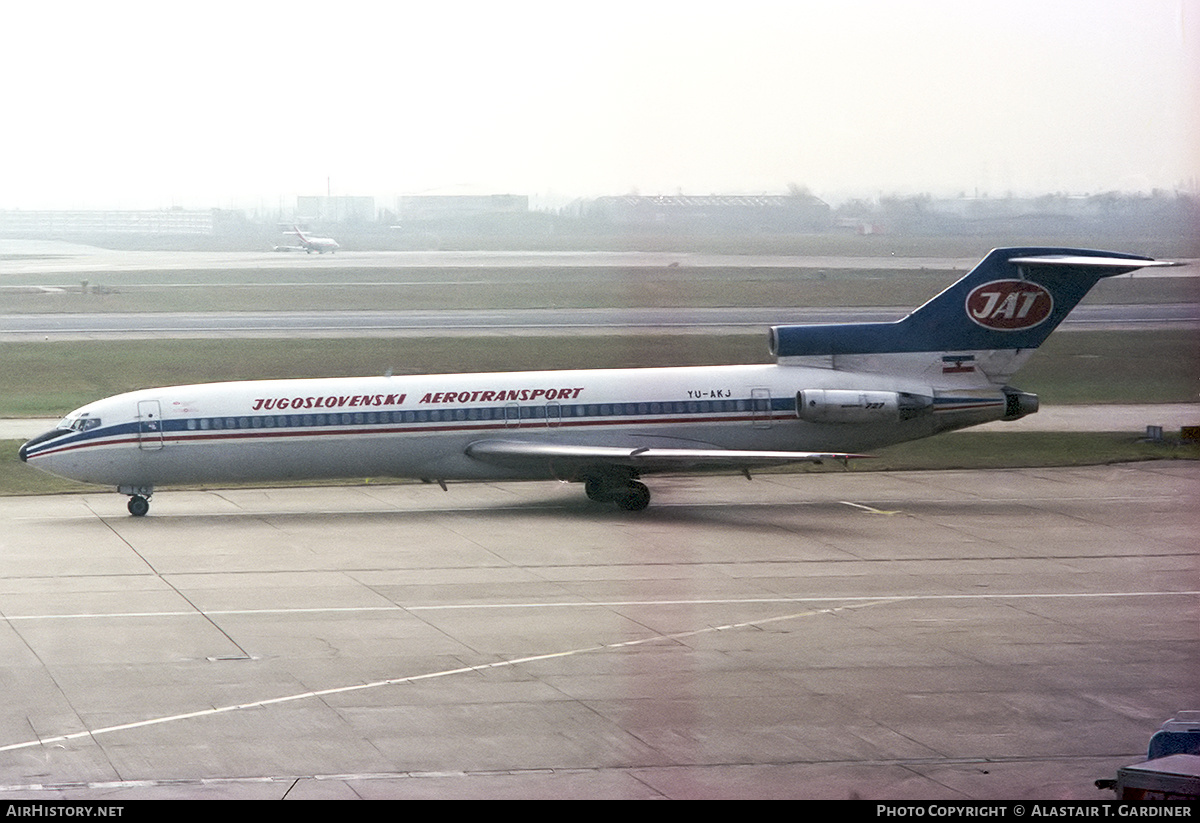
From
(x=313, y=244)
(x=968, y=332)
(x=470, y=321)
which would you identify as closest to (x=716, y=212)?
(x=968, y=332)

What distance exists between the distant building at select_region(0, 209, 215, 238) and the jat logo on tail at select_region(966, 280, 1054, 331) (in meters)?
49.0

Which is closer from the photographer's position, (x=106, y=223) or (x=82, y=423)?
(x=82, y=423)

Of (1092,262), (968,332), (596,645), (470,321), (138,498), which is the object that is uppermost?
(1092,262)

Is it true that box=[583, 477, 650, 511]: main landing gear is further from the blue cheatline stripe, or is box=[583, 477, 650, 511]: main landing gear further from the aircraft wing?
the blue cheatline stripe

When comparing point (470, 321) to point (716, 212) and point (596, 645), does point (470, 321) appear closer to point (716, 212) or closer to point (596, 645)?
point (716, 212)

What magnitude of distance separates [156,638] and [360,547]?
24.0 ft

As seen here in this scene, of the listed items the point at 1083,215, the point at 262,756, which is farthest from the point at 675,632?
the point at 1083,215

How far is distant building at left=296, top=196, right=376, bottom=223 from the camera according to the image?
62625mm

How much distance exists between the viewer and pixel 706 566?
25.3 meters

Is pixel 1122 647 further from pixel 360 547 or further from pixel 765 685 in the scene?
pixel 360 547

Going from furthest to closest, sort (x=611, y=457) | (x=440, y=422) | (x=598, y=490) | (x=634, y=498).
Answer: (x=598, y=490) < (x=440, y=422) < (x=634, y=498) < (x=611, y=457)

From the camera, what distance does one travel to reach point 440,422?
3153 centimetres

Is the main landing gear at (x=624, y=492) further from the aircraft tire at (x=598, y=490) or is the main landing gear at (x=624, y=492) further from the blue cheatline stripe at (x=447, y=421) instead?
the blue cheatline stripe at (x=447, y=421)

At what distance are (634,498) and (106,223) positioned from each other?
209 ft
